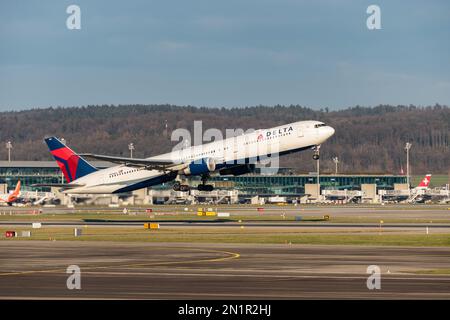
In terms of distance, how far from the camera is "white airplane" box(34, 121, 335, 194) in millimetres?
104625

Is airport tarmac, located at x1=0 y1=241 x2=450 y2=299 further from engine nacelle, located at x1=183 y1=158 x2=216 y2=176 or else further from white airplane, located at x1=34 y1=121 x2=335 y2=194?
engine nacelle, located at x1=183 y1=158 x2=216 y2=176

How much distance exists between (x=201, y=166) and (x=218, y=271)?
55516 mm

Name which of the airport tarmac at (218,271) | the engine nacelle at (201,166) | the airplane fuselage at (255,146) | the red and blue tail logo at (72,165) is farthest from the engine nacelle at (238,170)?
the airport tarmac at (218,271)

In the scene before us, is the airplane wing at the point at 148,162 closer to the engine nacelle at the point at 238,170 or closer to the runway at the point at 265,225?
the engine nacelle at the point at 238,170

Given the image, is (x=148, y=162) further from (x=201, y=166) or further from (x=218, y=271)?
(x=218, y=271)

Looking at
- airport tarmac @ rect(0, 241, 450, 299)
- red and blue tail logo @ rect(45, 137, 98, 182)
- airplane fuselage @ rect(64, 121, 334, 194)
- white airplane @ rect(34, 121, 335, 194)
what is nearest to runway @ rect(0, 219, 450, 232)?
white airplane @ rect(34, 121, 335, 194)

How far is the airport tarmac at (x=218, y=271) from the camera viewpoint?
141ft

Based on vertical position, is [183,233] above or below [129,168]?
below

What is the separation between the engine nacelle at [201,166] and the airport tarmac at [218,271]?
3102 centimetres

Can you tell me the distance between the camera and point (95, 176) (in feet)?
407
